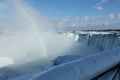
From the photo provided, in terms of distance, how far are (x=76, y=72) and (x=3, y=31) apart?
18491 millimetres

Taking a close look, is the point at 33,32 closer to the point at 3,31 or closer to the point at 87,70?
the point at 3,31

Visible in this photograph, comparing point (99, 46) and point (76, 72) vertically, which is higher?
point (76, 72)

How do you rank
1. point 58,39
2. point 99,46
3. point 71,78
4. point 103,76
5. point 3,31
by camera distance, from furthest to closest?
1. point 58,39
2. point 3,31
3. point 99,46
4. point 103,76
5. point 71,78

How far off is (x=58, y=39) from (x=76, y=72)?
1924 centimetres

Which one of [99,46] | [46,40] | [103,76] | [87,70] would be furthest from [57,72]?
[46,40]

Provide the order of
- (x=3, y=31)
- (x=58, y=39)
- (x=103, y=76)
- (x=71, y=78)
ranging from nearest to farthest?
1. (x=71, y=78)
2. (x=103, y=76)
3. (x=3, y=31)
4. (x=58, y=39)

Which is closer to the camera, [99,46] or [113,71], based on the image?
[113,71]

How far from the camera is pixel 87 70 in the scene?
2.92ft

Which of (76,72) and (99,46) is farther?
(99,46)

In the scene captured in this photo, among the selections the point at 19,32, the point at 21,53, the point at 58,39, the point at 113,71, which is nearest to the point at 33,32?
the point at 19,32

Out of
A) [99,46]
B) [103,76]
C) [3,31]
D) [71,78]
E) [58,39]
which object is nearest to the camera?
[71,78]

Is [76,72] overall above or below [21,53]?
above

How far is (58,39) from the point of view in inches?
791

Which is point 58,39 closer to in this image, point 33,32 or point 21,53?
point 33,32
